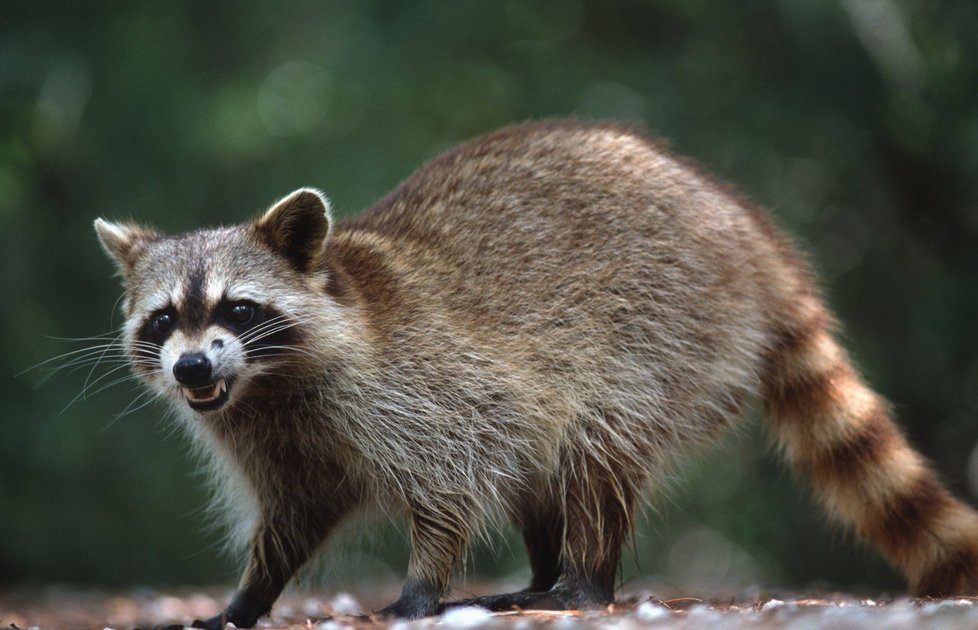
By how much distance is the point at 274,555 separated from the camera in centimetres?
577

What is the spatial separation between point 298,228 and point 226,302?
0.51 metres

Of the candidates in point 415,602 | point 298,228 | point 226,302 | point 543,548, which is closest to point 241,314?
point 226,302

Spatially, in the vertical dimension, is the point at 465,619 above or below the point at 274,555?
above

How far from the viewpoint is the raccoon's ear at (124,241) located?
18.9ft

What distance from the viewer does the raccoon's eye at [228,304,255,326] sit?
206 inches

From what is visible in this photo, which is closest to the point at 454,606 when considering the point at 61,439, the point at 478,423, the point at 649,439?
the point at 478,423

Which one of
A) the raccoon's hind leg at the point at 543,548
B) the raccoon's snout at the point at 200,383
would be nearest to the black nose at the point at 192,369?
the raccoon's snout at the point at 200,383

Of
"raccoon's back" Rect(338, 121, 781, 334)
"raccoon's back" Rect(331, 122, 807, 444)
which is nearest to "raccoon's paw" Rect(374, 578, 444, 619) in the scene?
"raccoon's back" Rect(331, 122, 807, 444)

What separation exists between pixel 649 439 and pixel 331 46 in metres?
8.29

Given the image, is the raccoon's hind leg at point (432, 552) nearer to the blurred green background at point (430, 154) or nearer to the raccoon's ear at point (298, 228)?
the raccoon's ear at point (298, 228)

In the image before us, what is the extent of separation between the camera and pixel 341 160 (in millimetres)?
12297

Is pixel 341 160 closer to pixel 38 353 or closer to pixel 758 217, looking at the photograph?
pixel 38 353

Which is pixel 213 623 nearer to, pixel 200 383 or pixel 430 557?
pixel 430 557

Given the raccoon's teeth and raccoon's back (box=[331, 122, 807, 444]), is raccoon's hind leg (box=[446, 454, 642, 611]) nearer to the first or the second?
raccoon's back (box=[331, 122, 807, 444])
